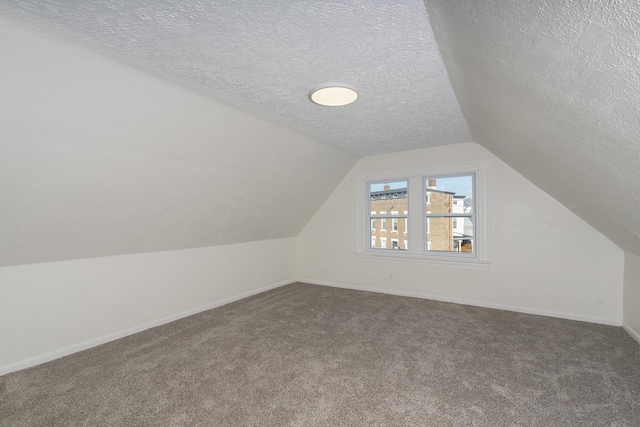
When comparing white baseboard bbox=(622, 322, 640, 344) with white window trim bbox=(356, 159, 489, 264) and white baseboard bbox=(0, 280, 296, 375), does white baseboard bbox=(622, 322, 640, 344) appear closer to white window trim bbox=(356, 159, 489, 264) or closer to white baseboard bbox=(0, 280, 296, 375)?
white window trim bbox=(356, 159, 489, 264)

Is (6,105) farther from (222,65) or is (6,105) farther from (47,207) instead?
(222,65)

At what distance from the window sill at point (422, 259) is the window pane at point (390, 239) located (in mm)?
169

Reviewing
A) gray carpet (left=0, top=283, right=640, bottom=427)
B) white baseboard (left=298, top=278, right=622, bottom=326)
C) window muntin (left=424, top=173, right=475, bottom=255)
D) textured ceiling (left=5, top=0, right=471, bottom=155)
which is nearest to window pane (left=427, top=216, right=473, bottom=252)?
window muntin (left=424, top=173, right=475, bottom=255)

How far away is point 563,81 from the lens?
124 centimetres

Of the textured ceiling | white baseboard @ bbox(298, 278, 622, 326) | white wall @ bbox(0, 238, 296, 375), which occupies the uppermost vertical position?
the textured ceiling

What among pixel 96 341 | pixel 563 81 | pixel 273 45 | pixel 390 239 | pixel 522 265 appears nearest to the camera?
pixel 563 81

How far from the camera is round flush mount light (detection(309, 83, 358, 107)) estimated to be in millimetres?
2107

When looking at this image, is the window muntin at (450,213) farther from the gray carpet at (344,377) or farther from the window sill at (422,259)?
the gray carpet at (344,377)

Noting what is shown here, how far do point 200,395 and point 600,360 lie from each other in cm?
331

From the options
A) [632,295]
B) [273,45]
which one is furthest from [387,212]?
[273,45]

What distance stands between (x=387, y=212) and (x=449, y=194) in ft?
3.36

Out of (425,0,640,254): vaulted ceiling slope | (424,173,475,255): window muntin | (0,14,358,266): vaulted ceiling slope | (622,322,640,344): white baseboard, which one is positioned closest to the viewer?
(425,0,640,254): vaulted ceiling slope

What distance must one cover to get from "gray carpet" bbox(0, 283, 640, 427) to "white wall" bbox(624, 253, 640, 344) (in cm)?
14

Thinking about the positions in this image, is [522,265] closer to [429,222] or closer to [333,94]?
[429,222]
